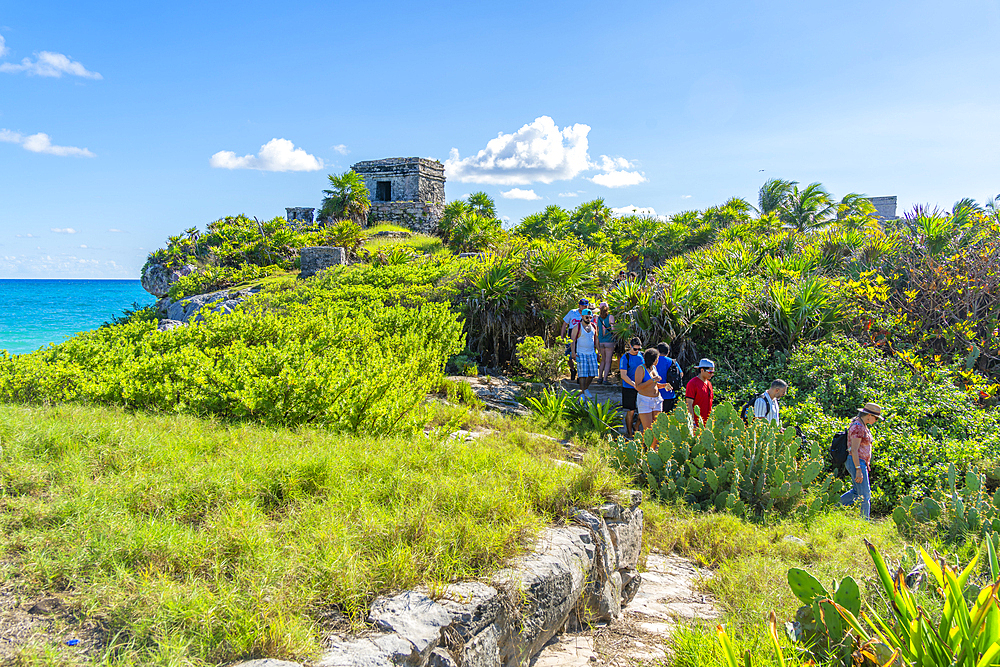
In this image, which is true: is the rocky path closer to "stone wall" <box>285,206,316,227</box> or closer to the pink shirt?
the pink shirt

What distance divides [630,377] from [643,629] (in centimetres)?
417

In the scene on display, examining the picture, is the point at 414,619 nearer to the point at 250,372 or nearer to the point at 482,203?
the point at 250,372

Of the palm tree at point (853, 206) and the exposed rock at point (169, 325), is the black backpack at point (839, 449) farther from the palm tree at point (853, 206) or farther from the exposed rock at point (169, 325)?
the palm tree at point (853, 206)

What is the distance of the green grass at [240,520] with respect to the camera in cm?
216

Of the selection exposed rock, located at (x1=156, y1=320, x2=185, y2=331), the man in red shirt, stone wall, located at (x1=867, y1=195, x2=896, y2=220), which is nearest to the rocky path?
the man in red shirt

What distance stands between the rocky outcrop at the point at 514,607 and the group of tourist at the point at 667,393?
2.83 m

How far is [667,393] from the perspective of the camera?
286 inches

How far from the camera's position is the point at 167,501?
9.92 feet

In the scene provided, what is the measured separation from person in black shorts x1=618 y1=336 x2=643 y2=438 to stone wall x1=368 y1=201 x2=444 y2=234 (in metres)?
21.1

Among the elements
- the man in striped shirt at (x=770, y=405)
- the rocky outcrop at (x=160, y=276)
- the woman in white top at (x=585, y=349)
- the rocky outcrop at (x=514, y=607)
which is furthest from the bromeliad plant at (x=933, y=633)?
the rocky outcrop at (x=160, y=276)

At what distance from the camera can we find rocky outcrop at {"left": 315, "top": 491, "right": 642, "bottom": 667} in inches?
87.9

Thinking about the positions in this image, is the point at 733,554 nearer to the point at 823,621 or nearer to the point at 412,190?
the point at 823,621

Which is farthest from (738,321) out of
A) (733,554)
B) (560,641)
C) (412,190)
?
(412,190)

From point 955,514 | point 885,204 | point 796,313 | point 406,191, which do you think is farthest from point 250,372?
point 885,204
